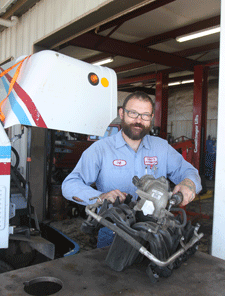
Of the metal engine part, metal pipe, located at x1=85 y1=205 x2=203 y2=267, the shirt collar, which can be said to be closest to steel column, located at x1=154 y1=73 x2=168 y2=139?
the shirt collar

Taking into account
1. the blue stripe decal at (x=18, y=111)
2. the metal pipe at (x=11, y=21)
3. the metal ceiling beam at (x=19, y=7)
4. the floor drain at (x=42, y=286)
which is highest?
the metal ceiling beam at (x=19, y=7)

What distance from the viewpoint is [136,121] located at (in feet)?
6.29

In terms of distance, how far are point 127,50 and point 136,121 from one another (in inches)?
209

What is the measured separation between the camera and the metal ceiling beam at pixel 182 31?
5610mm

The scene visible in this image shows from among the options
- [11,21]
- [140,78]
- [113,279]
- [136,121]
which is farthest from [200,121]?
[113,279]

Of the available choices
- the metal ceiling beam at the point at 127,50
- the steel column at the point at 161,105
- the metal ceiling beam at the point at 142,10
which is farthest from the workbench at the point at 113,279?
the steel column at the point at 161,105

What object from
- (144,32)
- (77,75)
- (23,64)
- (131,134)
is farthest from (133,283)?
(144,32)

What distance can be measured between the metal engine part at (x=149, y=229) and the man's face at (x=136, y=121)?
0.66 meters

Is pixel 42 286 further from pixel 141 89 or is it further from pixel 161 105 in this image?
pixel 141 89

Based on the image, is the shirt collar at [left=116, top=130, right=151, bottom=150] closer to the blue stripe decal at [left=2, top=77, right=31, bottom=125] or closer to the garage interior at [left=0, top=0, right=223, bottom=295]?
the blue stripe decal at [left=2, top=77, right=31, bottom=125]

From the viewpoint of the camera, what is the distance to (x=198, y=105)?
7703mm

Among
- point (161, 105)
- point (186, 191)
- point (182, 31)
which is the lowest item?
point (186, 191)

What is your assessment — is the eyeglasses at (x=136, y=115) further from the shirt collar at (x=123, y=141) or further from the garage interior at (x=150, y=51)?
the garage interior at (x=150, y=51)

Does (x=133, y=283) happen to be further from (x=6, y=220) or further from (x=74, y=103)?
(x=6, y=220)
